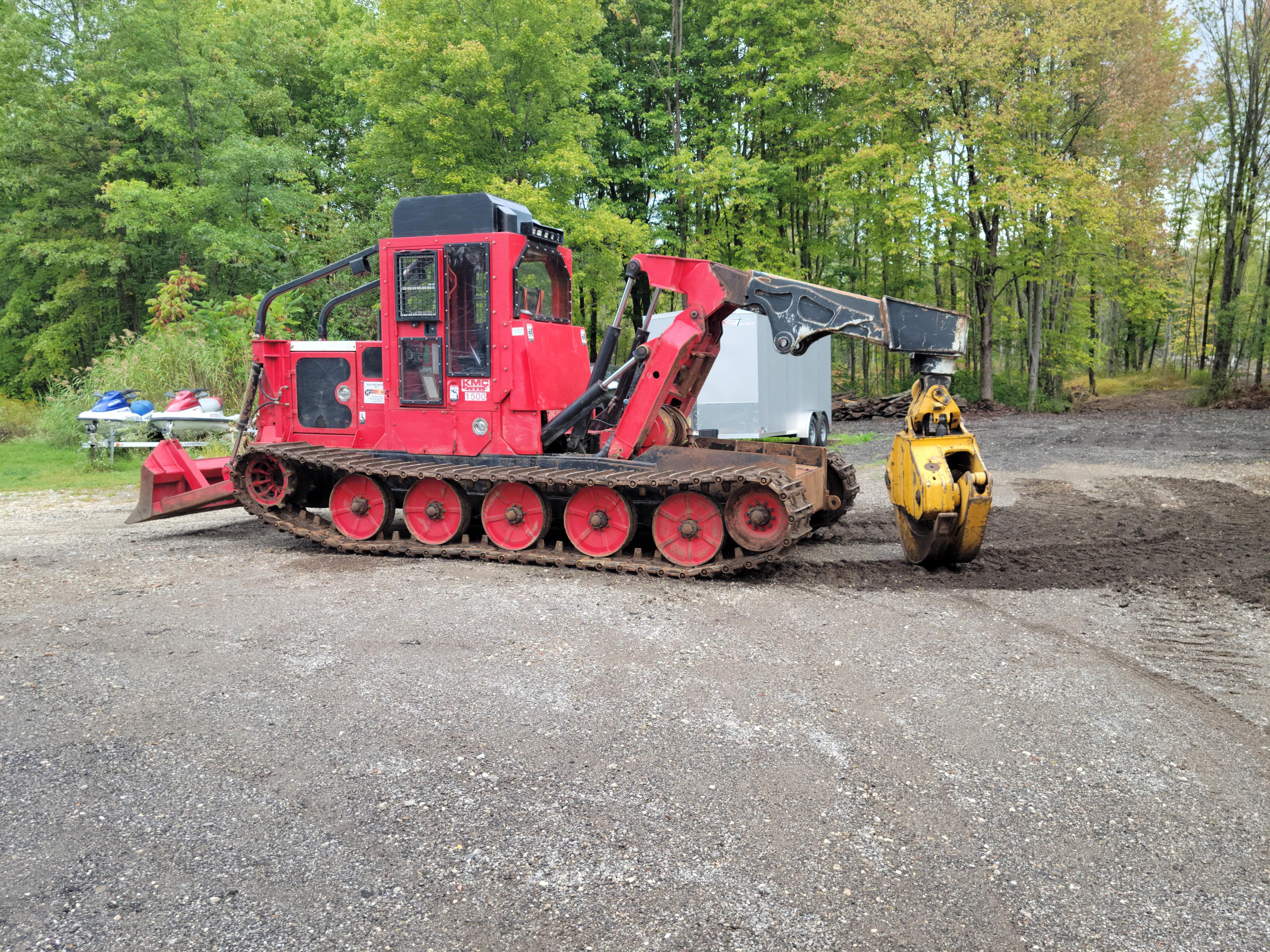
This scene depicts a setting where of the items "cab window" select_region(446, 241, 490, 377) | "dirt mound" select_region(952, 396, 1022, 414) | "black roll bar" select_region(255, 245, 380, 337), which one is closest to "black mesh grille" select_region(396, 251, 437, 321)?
"cab window" select_region(446, 241, 490, 377)

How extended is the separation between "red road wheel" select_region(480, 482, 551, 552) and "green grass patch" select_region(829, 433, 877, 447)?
36.2 ft

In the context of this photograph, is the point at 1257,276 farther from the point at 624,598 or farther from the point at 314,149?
the point at 624,598

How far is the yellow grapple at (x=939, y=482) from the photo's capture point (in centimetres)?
695

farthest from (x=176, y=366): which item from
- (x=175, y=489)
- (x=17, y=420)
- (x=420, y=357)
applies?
(x=420, y=357)

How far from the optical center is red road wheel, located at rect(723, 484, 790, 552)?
7449 millimetres

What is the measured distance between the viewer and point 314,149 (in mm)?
31062

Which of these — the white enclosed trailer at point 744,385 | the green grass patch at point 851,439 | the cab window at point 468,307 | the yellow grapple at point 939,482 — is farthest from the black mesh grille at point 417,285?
the green grass patch at point 851,439

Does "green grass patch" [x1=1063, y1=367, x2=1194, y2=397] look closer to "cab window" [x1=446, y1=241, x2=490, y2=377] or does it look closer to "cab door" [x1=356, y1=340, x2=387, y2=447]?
"cab window" [x1=446, y1=241, x2=490, y2=377]

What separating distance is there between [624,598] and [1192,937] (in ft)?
15.1

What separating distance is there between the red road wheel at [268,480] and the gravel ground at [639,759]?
1340mm

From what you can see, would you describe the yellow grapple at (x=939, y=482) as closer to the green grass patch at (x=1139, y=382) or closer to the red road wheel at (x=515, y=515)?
the red road wheel at (x=515, y=515)

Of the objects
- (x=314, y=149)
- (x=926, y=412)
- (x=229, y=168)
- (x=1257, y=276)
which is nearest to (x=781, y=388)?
(x=926, y=412)

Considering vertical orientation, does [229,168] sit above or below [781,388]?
above

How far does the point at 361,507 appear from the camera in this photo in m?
8.73
